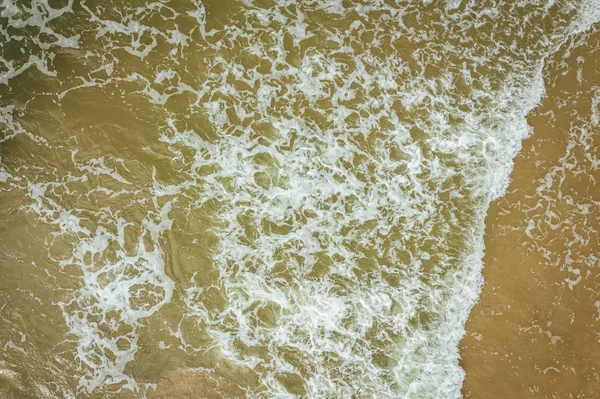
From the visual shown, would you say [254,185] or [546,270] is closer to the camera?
[546,270]

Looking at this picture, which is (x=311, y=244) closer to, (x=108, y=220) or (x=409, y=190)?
(x=409, y=190)

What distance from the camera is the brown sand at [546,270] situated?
5004mm

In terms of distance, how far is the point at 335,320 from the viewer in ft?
17.4

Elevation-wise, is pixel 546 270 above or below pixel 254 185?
above

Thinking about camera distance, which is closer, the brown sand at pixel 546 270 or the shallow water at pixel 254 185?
the brown sand at pixel 546 270

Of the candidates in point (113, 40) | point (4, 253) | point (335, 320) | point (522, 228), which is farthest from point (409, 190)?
point (4, 253)

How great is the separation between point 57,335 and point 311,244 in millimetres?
3900

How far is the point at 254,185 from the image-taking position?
5.46 meters

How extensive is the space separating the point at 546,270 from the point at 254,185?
4251 mm

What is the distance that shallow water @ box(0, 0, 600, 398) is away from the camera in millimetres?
5262

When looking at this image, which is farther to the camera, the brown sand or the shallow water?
the shallow water

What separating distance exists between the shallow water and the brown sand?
300 millimetres

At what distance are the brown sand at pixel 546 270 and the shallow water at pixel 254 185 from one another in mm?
300

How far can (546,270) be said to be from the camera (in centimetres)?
506
